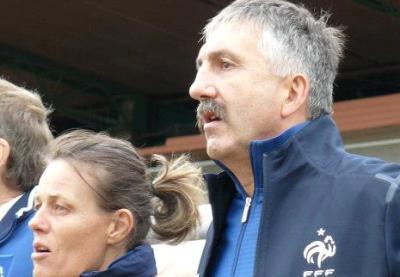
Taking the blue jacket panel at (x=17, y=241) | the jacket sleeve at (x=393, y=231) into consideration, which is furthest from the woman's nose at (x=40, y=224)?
the jacket sleeve at (x=393, y=231)

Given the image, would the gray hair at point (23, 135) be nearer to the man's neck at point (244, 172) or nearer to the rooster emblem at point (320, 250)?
the man's neck at point (244, 172)

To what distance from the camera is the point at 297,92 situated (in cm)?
181

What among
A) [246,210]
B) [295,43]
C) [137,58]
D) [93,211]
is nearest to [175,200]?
[93,211]

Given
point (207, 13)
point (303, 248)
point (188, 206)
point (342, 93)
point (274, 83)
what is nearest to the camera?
point (303, 248)

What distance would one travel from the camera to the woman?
221cm

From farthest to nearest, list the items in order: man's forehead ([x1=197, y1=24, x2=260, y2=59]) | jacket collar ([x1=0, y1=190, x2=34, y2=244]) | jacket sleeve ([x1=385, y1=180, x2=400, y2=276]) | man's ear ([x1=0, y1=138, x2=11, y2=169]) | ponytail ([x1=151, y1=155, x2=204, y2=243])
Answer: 1. man's ear ([x1=0, y1=138, x2=11, y2=169])
2. jacket collar ([x1=0, y1=190, x2=34, y2=244])
3. ponytail ([x1=151, y1=155, x2=204, y2=243])
4. man's forehead ([x1=197, y1=24, x2=260, y2=59])
5. jacket sleeve ([x1=385, y1=180, x2=400, y2=276])

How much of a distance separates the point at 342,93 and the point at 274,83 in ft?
27.6

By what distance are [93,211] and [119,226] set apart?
0.07m

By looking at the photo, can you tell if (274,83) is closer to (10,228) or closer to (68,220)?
(68,220)

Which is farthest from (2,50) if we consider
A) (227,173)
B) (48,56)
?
(227,173)

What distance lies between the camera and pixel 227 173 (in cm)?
191

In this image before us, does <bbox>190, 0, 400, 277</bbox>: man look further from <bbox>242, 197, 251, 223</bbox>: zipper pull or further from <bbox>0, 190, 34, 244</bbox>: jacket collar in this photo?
<bbox>0, 190, 34, 244</bbox>: jacket collar

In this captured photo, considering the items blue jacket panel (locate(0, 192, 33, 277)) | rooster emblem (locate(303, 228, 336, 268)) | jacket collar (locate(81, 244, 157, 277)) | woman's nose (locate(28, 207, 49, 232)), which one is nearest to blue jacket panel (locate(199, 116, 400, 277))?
rooster emblem (locate(303, 228, 336, 268))

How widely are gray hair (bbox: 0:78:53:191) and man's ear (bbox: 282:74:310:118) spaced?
1.09m
